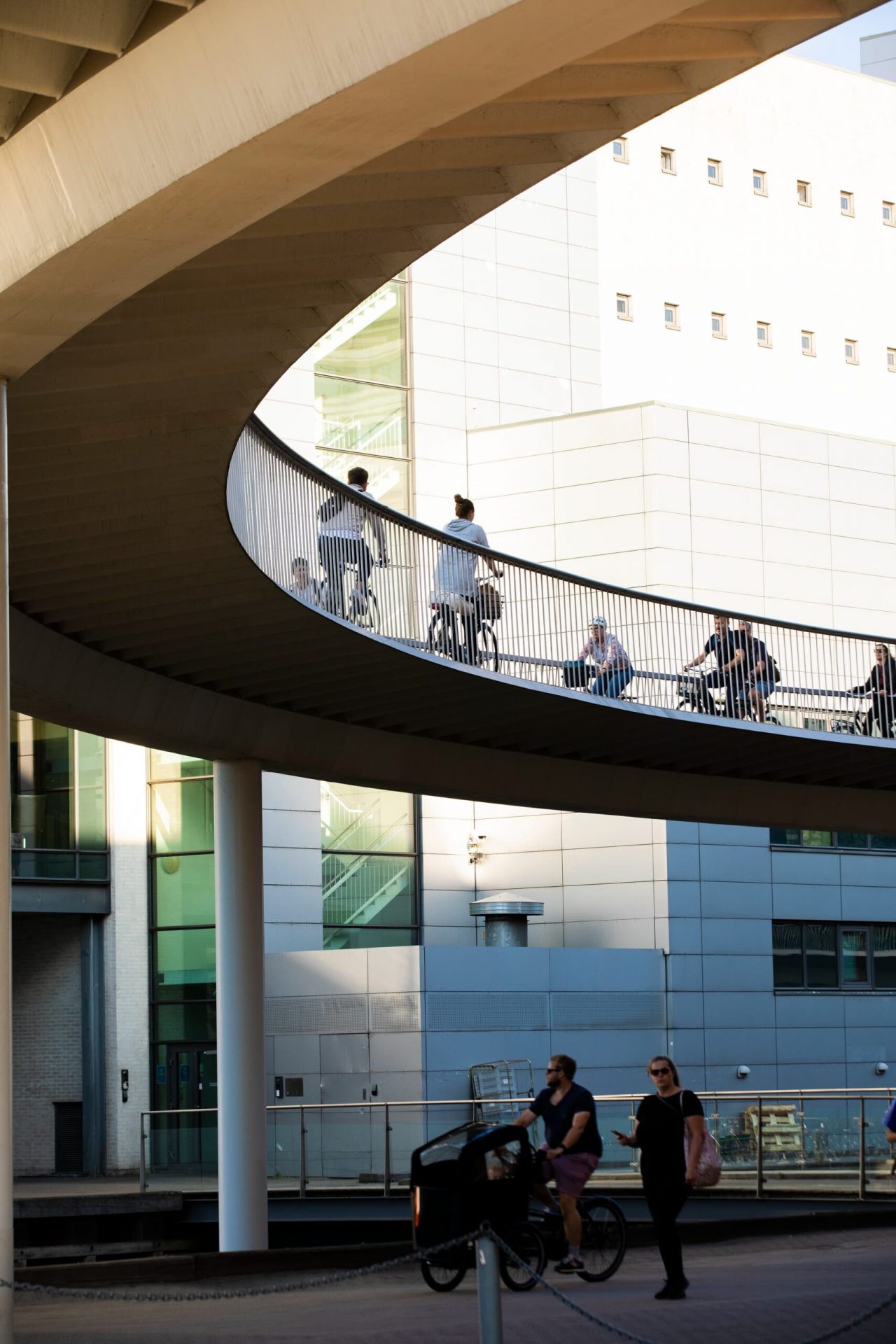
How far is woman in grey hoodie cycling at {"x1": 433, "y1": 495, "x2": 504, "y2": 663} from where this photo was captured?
18109mm

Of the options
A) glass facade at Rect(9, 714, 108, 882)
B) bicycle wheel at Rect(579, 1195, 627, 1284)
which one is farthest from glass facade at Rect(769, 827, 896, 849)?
bicycle wheel at Rect(579, 1195, 627, 1284)

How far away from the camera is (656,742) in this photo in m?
22.4

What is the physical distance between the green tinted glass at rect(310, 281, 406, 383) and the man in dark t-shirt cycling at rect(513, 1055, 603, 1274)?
25105 millimetres

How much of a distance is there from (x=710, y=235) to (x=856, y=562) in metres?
8.39

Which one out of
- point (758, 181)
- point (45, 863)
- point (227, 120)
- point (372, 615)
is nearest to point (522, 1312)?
point (372, 615)

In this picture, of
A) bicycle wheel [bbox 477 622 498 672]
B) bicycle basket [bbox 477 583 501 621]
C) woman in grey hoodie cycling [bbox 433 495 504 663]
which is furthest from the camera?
bicycle basket [bbox 477 583 501 621]

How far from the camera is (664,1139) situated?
1260cm

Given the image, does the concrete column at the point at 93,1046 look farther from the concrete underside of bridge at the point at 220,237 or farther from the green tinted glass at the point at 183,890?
the concrete underside of bridge at the point at 220,237

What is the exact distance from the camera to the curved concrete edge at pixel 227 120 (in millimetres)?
6613

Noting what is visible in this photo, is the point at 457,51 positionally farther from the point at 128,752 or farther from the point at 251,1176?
the point at 128,752

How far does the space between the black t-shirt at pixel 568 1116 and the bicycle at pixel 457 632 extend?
5.25 metres

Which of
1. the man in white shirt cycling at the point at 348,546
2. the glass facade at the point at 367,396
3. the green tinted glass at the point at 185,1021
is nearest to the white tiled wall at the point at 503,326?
the glass facade at the point at 367,396

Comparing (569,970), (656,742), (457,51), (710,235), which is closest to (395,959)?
(569,970)

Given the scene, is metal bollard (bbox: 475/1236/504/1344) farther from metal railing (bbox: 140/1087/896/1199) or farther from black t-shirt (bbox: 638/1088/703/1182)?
metal railing (bbox: 140/1087/896/1199)
